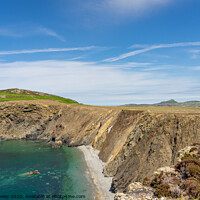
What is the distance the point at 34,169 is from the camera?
49.4 m

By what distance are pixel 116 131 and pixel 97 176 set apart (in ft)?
58.4

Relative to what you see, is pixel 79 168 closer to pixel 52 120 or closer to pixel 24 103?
pixel 52 120

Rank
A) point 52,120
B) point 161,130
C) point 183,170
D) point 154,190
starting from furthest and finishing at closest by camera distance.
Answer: point 52,120, point 161,130, point 183,170, point 154,190

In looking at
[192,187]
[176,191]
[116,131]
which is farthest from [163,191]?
[116,131]

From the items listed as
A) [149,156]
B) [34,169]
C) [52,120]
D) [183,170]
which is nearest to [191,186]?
[183,170]

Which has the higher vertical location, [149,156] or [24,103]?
[24,103]

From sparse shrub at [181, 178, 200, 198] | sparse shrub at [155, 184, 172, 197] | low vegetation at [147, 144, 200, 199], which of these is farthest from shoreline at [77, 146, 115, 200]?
sparse shrub at [181, 178, 200, 198]

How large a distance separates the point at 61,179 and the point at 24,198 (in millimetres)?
10320

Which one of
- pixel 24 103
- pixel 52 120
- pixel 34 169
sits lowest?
pixel 34 169

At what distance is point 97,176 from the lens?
4362 centimetres

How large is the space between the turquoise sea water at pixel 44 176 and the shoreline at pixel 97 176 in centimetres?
162

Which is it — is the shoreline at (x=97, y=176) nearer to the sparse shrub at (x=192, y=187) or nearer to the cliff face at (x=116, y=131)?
the cliff face at (x=116, y=131)

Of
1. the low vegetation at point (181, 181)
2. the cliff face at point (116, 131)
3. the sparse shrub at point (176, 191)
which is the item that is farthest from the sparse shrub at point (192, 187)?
the cliff face at point (116, 131)

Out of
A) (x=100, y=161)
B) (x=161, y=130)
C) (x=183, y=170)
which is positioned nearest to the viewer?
(x=183, y=170)
